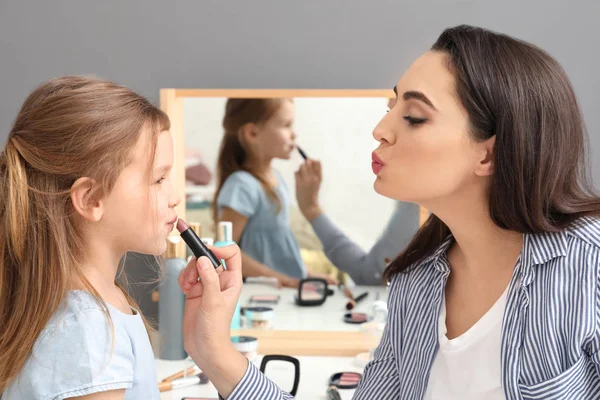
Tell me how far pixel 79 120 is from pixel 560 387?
0.65 m

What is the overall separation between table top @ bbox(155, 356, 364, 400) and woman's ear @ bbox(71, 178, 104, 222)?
1.70ft

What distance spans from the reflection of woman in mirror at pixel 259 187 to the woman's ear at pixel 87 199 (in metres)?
0.73

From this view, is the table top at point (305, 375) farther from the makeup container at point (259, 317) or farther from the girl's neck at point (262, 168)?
the girl's neck at point (262, 168)

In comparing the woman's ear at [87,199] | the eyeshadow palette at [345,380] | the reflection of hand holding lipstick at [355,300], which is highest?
the woman's ear at [87,199]

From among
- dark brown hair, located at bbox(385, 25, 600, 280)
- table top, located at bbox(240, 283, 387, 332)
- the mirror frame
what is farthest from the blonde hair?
table top, located at bbox(240, 283, 387, 332)

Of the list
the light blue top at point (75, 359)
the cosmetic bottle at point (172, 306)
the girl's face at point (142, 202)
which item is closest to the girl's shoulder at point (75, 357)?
the light blue top at point (75, 359)

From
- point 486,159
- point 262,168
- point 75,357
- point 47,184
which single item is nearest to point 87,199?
point 47,184

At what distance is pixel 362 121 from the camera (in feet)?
5.32

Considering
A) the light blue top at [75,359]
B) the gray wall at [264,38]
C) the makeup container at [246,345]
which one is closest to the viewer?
the light blue top at [75,359]

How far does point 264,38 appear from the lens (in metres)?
1.64

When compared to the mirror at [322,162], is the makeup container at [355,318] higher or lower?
lower

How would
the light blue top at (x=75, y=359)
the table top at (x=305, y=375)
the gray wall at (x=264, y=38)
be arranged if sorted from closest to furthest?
the light blue top at (x=75, y=359), the table top at (x=305, y=375), the gray wall at (x=264, y=38)

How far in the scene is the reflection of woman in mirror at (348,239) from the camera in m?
1.63

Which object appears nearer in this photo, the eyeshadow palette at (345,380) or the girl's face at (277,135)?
the eyeshadow palette at (345,380)
